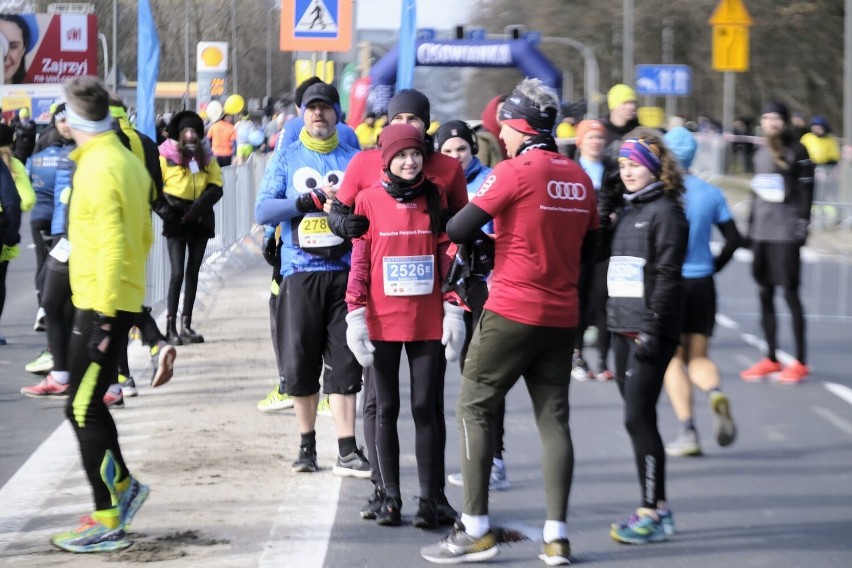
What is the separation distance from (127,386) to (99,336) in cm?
416

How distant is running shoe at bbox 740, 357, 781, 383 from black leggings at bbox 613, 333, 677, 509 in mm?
4918

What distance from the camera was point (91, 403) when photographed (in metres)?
6.76

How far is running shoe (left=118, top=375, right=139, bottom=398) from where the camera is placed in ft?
35.3

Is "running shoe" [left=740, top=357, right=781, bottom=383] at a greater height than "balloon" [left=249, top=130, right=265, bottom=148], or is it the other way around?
"balloon" [left=249, top=130, right=265, bottom=148]

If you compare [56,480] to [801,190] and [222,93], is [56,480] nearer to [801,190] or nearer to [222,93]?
[801,190]

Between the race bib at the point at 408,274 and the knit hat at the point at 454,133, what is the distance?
4.12 feet

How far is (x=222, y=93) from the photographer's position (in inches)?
1599

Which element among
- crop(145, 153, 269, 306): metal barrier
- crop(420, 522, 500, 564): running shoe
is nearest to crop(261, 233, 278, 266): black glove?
crop(420, 522, 500, 564): running shoe

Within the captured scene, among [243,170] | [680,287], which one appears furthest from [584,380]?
[243,170]

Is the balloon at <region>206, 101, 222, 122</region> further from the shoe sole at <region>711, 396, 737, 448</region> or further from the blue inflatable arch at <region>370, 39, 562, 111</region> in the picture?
the shoe sole at <region>711, 396, 737, 448</region>

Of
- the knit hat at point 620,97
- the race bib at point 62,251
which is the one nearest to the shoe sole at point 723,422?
the knit hat at point 620,97

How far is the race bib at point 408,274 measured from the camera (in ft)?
23.1

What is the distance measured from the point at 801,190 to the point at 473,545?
6320 mm

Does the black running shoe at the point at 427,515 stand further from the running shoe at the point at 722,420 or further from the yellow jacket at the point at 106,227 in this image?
the running shoe at the point at 722,420
